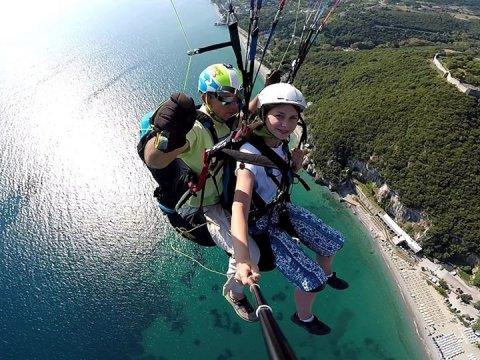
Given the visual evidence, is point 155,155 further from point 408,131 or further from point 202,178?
point 408,131

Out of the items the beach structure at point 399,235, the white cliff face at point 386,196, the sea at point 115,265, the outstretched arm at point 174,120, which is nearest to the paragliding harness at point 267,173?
the outstretched arm at point 174,120

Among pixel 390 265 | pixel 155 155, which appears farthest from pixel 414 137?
pixel 155 155

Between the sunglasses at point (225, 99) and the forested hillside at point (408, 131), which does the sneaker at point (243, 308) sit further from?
the forested hillside at point (408, 131)

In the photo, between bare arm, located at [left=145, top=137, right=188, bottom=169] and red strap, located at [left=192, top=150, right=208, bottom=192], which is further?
red strap, located at [left=192, top=150, right=208, bottom=192]

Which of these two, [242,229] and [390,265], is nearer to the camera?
[242,229]

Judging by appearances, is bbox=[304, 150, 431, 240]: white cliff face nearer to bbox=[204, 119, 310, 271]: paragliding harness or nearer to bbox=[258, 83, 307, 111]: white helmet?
bbox=[204, 119, 310, 271]: paragliding harness

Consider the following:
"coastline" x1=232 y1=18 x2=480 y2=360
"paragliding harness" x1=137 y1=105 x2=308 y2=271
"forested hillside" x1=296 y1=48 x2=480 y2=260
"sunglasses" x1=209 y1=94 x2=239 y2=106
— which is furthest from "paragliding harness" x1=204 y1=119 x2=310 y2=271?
"forested hillside" x1=296 y1=48 x2=480 y2=260

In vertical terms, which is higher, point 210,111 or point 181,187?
point 210,111

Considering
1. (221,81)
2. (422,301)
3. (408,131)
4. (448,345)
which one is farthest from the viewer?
(408,131)
